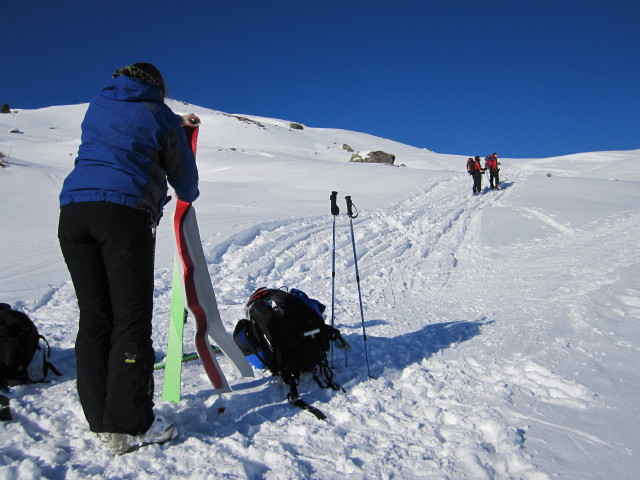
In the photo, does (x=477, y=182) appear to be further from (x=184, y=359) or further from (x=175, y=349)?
(x=175, y=349)

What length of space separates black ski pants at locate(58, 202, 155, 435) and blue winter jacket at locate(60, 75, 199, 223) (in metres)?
0.07

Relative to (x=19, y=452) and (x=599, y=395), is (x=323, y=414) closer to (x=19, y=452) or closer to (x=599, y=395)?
(x=19, y=452)

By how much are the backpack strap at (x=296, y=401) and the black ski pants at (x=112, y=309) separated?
37.7 inches

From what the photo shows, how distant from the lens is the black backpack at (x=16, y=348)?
2959 mm

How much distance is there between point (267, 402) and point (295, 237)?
17.1ft

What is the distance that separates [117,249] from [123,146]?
0.52 meters

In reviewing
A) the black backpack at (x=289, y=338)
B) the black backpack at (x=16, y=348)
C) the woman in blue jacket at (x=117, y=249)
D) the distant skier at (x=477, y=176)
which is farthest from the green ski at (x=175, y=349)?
the distant skier at (x=477, y=176)

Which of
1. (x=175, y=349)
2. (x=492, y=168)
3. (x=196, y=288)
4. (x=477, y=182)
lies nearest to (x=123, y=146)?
(x=196, y=288)

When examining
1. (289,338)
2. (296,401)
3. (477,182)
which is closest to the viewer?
(296,401)

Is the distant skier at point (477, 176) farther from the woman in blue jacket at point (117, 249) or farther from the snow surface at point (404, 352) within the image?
the woman in blue jacket at point (117, 249)

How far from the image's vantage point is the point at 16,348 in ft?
9.89

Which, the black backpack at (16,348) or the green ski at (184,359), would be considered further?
the green ski at (184,359)

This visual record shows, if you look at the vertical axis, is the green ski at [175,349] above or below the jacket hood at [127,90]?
below

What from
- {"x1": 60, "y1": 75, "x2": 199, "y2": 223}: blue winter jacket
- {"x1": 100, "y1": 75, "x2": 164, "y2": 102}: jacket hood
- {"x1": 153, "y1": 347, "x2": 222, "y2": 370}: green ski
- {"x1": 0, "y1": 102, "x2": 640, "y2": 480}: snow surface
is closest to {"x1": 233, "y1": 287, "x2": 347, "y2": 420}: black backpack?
{"x1": 0, "y1": 102, "x2": 640, "y2": 480}: snow surface
